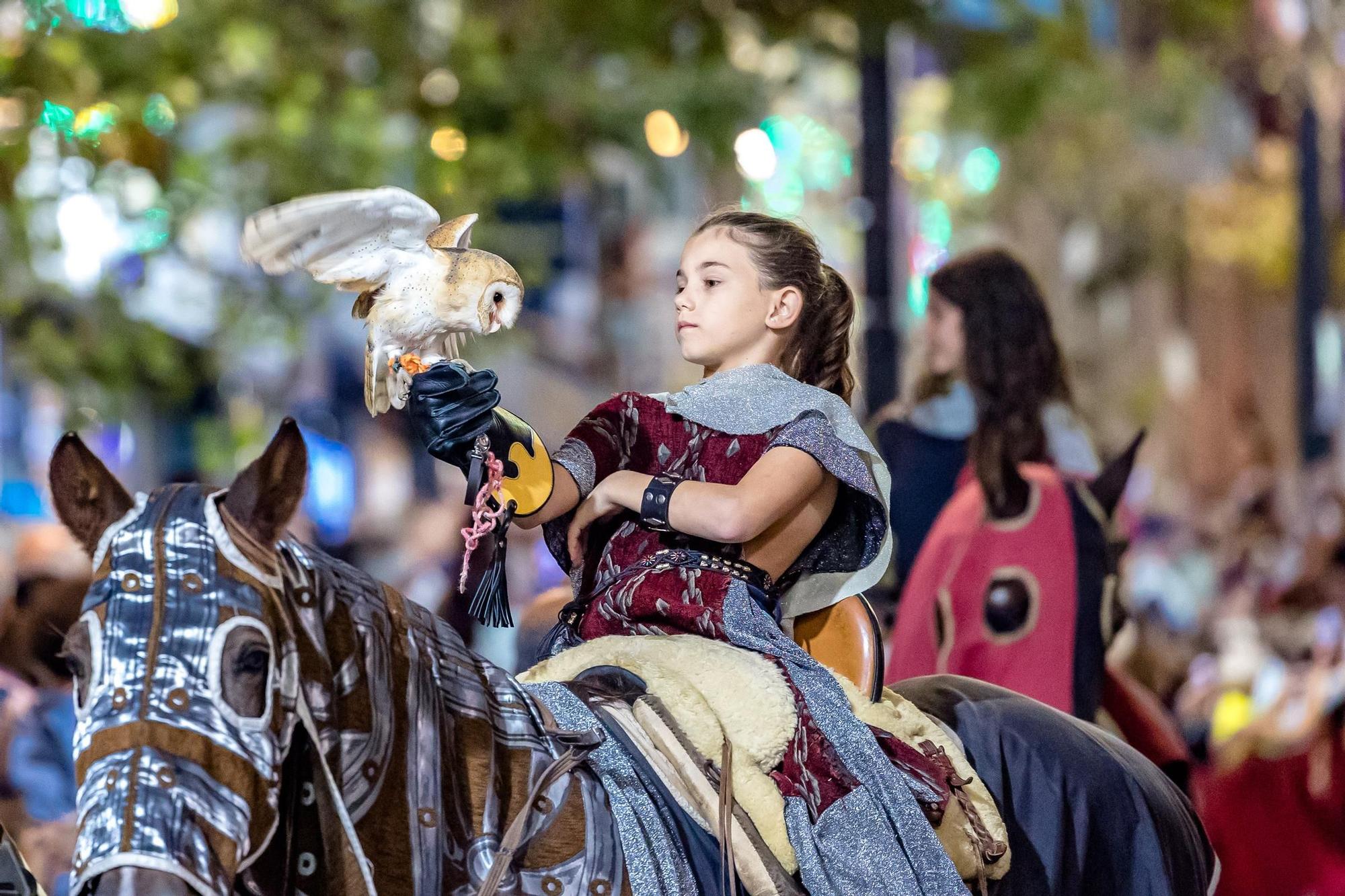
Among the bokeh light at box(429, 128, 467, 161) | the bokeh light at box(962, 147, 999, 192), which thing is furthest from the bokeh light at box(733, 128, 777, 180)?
the bokeh light at box(962, 147, 999, 192)

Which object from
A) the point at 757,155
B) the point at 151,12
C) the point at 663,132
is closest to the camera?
the point at 757,155

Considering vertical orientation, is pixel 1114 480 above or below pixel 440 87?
below

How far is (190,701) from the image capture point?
7.69 ft

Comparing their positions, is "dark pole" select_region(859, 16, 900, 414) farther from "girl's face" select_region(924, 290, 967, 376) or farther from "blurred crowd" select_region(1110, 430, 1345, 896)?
"blurred crowd" select_region(1110, 430, 1345, 896)

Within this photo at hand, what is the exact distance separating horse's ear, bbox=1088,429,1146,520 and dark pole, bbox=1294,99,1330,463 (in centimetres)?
1284

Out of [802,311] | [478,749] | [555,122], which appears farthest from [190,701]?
[555,122]

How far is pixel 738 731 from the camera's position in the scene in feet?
9.93

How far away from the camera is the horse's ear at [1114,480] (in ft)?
17.8

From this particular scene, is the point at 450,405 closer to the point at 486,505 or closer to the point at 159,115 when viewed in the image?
the point at 486,505

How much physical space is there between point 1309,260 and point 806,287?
50.2 feet

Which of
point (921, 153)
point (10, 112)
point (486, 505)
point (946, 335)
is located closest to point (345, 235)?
point (486, 505)

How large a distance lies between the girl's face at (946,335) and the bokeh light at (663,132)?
387 centimetres

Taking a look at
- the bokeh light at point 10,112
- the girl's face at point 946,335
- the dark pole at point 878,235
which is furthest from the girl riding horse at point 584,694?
the bokeh light at point 10,112

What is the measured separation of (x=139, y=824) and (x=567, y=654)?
1.10m
